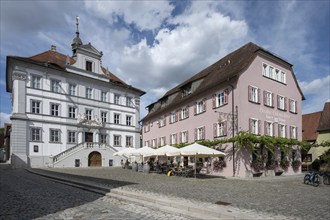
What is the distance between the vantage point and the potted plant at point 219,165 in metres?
24.9

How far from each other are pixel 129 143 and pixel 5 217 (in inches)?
1548

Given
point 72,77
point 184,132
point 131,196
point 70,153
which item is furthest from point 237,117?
point 72,77

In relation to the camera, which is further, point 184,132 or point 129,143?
point 129,143

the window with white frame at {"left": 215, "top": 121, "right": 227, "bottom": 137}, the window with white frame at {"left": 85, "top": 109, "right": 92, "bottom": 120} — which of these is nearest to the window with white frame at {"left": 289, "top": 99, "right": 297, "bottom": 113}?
the window with white frame at {"left": 215, "top": 121, "right": 227, "bottom": 137}

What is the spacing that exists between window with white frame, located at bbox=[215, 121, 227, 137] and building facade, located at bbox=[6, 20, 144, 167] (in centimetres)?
1992

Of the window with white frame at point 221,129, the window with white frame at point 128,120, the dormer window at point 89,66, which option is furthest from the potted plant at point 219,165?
the dormer window at point 89,66

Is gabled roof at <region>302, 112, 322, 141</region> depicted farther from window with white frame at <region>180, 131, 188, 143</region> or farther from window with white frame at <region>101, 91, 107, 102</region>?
window with white frame at <region>101, 91, 107, 102</region>

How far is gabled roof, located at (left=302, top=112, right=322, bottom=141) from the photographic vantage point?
131 feet

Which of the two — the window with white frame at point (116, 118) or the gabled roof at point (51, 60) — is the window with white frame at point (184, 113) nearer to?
the window with white frame at point (116, 118)

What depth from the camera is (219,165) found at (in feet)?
82.8

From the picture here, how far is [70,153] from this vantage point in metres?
37.1

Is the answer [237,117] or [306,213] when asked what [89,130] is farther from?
[306,213]

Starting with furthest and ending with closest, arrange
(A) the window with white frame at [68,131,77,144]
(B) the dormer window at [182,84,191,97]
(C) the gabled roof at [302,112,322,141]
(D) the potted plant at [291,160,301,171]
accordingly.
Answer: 1. (C) the gabled roof at [302,112,322,141]
2. (A) the window with white frame at [68,131,77,144]
3. (B) the dormer window at [182,84,191,97]
4. (D) the potted plant at [291,160,301,171]

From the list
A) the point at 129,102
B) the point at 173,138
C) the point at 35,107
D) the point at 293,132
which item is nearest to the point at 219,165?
the point at 293,132
